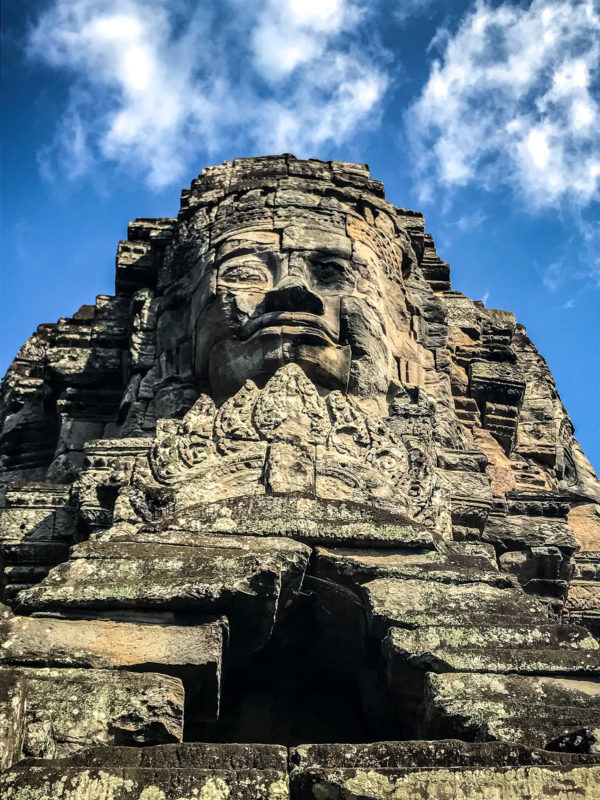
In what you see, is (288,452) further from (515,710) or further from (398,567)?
(515,710)

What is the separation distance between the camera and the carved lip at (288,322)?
8.90 m

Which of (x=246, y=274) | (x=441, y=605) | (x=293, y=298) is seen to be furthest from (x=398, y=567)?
(x=246, y=274)

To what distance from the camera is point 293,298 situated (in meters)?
8.98

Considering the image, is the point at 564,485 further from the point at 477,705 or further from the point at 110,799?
the point at 110,799

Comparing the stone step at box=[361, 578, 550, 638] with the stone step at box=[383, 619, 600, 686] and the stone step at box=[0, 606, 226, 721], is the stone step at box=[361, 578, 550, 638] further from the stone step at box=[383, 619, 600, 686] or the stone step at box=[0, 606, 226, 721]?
the stone step at box=[0, 606, 226, 721]

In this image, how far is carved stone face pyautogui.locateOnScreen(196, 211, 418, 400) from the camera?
350 inches

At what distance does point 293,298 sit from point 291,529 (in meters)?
2.92

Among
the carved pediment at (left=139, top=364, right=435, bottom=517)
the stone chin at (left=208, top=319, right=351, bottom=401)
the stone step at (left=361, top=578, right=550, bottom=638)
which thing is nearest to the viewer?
the stone step at (left=361, top=578, right=550, bottom=638)

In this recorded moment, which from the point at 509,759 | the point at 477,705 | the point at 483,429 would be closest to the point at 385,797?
the point at 509,759

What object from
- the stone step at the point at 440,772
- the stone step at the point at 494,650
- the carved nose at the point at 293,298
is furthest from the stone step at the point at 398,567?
the carved nose at the point at 293,298

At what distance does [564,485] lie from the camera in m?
12.0

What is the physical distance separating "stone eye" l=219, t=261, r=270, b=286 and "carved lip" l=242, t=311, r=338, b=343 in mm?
580

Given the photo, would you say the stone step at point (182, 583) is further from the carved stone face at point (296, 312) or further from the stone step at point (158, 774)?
the carved stone face at point (296, 312)

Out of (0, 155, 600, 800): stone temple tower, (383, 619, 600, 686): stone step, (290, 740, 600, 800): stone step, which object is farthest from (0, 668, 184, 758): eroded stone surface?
(383, 619, 600, 686): stone step
